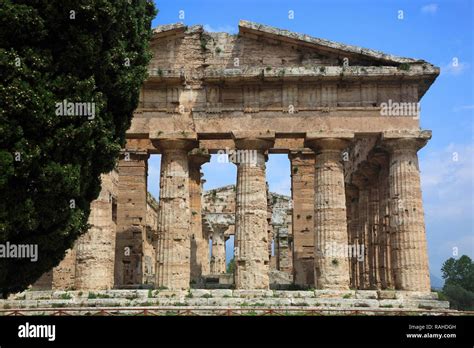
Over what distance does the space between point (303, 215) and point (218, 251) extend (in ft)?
47.5

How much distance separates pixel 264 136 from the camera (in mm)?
21406

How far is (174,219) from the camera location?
21.2 meters

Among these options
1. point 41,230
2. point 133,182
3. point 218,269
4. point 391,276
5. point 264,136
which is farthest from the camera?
point 218,269

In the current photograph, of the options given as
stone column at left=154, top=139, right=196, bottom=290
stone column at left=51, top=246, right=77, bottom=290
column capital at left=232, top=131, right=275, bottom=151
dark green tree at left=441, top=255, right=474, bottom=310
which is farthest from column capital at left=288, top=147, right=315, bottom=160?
dark green tree at left=441, top=255, right=474, bottom=310

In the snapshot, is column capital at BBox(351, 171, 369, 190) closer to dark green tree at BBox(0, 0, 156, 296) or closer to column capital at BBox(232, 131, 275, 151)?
column capital at BBox(232, 131, 275, 151)

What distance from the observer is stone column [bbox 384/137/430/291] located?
20.3 meters

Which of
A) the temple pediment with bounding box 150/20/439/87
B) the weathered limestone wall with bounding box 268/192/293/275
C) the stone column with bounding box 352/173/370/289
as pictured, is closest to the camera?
the temple pediment with bounding box 150/20/439/87

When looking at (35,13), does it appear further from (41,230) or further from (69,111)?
(41,230)

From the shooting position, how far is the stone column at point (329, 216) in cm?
2038

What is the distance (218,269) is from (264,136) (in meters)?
19.4

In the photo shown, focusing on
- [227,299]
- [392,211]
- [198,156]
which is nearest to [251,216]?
[227,299]

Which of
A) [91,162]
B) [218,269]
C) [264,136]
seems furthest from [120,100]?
[218,269]

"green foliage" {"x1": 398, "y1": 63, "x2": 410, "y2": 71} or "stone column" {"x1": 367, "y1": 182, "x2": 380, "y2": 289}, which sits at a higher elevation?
"green foliage" {"x1": 398, "y1": 63, "x2": 410, "y2": 71}

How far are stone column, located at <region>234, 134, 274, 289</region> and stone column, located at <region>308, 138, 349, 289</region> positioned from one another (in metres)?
1.88
